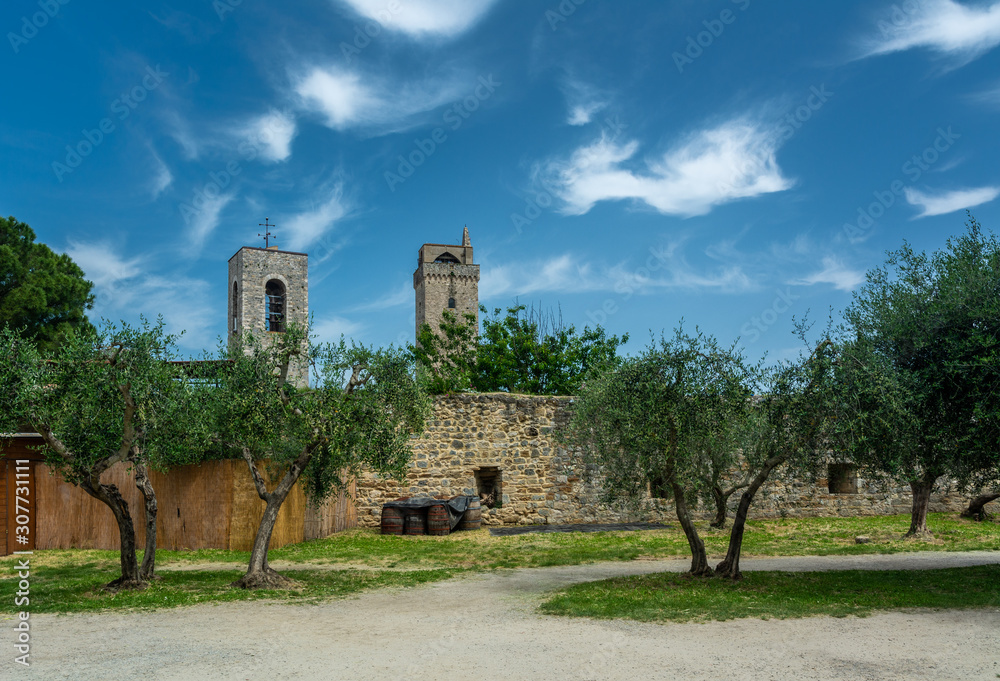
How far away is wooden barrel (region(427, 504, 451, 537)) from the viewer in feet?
56.7

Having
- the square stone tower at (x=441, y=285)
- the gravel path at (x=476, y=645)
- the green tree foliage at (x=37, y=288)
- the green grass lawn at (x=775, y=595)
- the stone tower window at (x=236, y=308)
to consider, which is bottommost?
the green grass lawn at (x=775, y=595)

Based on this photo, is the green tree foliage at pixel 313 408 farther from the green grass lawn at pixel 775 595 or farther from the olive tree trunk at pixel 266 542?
the green grass lawn at pixel 775 595

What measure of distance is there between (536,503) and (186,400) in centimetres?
1097

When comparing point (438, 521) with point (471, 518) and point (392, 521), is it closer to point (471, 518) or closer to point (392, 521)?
point (471, 518)

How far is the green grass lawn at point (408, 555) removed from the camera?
1000 centimetres

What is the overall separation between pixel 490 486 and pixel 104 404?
11407 millimetres

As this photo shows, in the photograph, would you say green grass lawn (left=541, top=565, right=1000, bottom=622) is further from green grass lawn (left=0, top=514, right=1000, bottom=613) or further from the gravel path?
green grass lawn (left=0, top=514, right=1000, bottom=613)

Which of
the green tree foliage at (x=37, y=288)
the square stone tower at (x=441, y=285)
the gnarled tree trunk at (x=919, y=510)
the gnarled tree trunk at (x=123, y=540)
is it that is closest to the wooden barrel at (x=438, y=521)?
the gnarled tree trunk at (x=123, y=540)

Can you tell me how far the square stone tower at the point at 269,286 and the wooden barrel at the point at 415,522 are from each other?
32414 mm

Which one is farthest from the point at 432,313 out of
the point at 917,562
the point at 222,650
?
the point at 222,650

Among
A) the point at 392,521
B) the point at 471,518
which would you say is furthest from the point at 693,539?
the point at 392,521

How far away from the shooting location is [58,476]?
1549cm

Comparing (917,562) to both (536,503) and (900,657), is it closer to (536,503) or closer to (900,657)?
(900,657)

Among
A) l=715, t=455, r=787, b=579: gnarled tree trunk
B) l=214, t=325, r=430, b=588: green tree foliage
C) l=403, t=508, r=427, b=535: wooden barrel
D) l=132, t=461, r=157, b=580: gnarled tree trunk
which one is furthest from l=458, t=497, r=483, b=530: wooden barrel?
l=715, t=455, r=787, b=579: gnarled tree trunk
